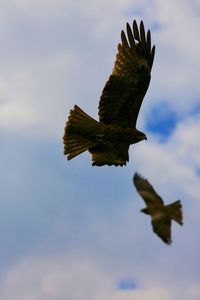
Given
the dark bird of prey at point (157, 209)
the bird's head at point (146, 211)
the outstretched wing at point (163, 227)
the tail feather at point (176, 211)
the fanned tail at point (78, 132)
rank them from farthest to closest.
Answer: the fanned tail at point (78, 132) → the bird's head at point (146, 211) → the tail feather at point (176, 211) → the dark bird of prey at point (157, 209) → the outstretched wing at point (163, 227)

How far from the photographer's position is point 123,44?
15391mm

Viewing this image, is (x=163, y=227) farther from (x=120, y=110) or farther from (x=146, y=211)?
(x=120, y=110)

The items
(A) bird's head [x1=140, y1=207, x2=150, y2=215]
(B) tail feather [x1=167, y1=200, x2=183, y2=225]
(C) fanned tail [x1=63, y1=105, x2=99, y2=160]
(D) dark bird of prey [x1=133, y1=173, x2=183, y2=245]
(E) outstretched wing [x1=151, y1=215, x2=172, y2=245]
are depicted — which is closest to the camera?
(E) outstretched wing [x1=151, y1=215, x2=172, y2=245]

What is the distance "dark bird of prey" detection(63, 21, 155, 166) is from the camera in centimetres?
1513

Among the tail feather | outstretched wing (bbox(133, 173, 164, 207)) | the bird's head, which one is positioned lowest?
the tail feather

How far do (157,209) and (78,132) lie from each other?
4.75 meters

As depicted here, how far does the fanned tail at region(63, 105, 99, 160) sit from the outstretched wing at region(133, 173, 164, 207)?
4.15 meters

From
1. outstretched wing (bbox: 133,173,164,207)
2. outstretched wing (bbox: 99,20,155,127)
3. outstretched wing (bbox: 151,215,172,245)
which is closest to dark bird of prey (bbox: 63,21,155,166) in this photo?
outstretched wing (bbox: 99,20,155,127)

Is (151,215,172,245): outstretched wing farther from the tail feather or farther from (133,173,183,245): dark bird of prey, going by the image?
the tail feather

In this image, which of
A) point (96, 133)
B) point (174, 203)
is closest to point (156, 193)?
point (174, 203)

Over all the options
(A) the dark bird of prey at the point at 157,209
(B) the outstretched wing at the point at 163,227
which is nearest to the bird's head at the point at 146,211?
(A) the dark bird of prey at the point at 157,209

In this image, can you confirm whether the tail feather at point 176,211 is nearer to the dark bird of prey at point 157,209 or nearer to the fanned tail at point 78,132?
the dark bird of prey at point 157,209

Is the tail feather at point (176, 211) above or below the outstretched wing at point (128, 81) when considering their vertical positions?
below

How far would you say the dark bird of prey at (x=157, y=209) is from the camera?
10.1 metres
